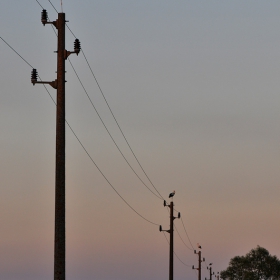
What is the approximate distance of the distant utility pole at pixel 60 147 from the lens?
23609 mm

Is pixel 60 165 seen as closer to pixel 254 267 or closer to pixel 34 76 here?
pixel 34 76

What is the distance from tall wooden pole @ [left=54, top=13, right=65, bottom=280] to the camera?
2359 cm

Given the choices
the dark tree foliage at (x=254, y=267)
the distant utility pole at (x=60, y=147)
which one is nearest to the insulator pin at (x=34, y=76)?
the distant utility pole at (x=60, y=147)

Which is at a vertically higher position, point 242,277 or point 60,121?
point 60,121

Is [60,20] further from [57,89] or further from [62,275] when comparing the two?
[62,275]

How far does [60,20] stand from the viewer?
24.7 meters

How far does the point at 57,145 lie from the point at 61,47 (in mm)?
2823

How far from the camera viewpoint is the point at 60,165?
78.5 feet

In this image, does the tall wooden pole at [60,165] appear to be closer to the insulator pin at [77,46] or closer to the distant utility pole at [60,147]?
the distant utility pole at [60,147]

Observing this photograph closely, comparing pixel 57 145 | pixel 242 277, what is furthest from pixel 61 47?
pixel 242 277

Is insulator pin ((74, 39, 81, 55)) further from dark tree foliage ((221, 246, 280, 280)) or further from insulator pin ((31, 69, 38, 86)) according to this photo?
dark tree foliage ((221, 246, 280, 280))

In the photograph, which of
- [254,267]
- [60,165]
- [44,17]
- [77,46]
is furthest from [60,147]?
[254,267]

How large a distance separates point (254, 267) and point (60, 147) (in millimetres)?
149935

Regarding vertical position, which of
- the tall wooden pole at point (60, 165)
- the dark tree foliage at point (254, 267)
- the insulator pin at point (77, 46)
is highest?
the insulator pin at point (77, 46)
